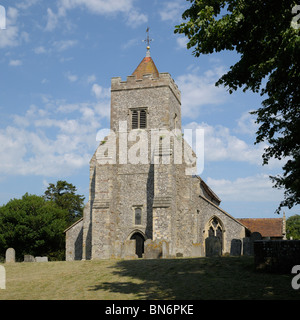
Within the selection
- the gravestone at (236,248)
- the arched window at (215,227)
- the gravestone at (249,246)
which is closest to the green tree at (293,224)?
the arched window at (215,227)

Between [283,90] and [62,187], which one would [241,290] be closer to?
[283,90]

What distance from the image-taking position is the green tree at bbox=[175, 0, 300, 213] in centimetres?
873

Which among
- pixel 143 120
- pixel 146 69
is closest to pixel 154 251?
pixel 143 120

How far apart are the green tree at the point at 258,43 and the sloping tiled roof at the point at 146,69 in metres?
20.3

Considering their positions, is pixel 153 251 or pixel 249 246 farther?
pixel 249 246

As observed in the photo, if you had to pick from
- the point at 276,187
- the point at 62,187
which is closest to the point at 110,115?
the point at 276,187

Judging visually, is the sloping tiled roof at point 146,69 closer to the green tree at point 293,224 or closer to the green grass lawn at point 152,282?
the green grass lawn at point 152,282

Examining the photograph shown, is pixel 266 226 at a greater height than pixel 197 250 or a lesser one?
greater

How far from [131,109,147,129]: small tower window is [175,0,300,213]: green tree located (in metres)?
17.7

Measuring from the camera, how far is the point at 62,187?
55.5 metres

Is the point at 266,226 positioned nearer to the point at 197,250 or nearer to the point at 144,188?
the point at 144,188

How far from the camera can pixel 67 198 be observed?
53406 mm

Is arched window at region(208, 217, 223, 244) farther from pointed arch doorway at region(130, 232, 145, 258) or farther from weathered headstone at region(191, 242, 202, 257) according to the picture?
weathered headstone at region(191, 242, 202, 257)

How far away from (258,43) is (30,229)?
106ft
